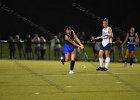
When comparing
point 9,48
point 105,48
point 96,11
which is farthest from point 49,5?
point 105,48

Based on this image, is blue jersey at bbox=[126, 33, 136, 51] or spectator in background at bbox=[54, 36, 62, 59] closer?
blue jersey at bbox=[126, 33, 136, 51]

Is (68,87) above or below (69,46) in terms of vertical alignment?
below

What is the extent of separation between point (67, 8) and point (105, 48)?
30.0m

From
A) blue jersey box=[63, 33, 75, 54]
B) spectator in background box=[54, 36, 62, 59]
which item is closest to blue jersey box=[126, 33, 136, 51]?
blue jersey box=[63, 33, 75, 54]

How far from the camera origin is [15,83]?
17078 millimetres

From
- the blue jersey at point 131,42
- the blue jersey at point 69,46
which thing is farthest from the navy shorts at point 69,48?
the blue jersey at point 131,42

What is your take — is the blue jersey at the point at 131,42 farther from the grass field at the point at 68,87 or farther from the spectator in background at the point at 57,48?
the spectator in background at the point at 57,48

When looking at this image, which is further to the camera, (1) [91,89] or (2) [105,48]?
(2) [105,48]

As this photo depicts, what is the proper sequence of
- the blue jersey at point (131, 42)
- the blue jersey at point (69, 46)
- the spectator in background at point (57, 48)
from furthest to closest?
the spectator in background at point (57, 48) → the blue jersey at point (131, 42) → the blue jersey at point (69, 46)

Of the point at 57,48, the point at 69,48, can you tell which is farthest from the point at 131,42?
the point at 57,48

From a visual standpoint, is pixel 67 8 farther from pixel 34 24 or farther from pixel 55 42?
pixel 55 42

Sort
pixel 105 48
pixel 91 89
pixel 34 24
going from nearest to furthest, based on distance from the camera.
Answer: pixel 91 89 → pixel 105 48 → pixel 34 24

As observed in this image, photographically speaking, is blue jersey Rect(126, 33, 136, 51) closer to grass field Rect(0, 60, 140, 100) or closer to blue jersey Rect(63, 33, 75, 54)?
blue jersey Rect(63, 33, 75, 54)

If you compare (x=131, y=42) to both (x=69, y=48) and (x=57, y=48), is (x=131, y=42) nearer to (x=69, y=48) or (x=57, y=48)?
(x=69, y=48)
